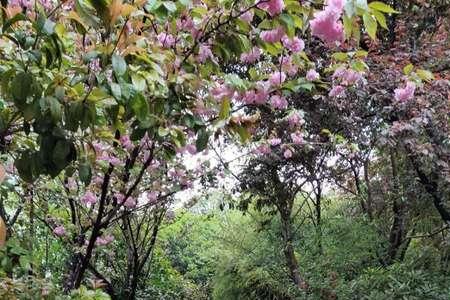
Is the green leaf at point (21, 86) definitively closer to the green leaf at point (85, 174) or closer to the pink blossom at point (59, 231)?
the green leaf at point (85, 174)

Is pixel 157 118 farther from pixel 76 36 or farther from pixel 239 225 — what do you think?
pixel 239 225

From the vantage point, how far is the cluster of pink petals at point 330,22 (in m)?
1.26

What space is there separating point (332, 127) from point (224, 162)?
31.7 inches

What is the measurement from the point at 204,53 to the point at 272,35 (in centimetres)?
25

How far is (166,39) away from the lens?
170cm

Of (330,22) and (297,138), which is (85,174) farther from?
(297,138)

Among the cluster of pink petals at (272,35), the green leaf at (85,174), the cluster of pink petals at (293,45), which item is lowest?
the green leaf at (85,174)

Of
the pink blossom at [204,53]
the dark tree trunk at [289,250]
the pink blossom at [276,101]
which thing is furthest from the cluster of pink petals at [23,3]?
the dark tree trunk at [289,250]

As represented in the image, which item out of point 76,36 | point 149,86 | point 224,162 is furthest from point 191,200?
point 149,86

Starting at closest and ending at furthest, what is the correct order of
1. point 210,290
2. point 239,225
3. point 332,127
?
1. point 332,127
2. point 239,225
3. point 210,290

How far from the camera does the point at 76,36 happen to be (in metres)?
1.74

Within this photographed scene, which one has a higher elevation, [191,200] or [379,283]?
[191,200]

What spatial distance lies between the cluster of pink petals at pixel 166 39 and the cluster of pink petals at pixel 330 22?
52cm

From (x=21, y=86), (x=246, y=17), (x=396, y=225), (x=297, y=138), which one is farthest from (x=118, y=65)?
(x=396, y=225)
